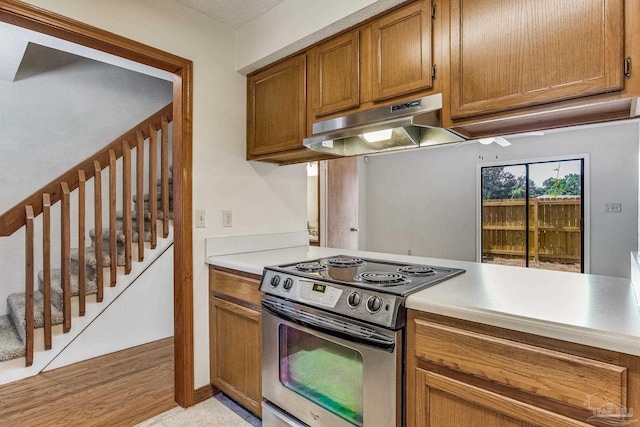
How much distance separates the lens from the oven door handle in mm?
1209

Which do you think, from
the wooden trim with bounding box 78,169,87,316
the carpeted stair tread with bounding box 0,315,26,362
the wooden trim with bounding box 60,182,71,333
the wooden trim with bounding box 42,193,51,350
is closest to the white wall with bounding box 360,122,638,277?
the wooden trim with bounding box 78,169,87,316

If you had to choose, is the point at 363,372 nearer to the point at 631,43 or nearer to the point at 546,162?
the point at 631,43

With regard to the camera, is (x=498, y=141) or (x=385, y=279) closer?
(x=385, y=279)

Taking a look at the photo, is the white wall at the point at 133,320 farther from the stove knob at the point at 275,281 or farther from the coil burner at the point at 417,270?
the coil burner at the point at 417,270

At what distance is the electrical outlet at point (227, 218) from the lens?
2.22m

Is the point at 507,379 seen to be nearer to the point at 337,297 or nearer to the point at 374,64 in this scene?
the point at 337,297

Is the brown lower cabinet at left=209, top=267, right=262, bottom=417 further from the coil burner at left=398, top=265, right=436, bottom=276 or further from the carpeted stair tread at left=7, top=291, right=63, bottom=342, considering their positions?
the carpeted stair tread at left=7, top=291, right=63, bottom=342

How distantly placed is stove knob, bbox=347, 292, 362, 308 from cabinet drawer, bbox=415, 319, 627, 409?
0.23 metres

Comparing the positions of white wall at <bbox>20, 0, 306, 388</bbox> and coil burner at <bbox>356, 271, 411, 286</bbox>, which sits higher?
white wall at <bbox>20, 0, 306, 388</bbox>

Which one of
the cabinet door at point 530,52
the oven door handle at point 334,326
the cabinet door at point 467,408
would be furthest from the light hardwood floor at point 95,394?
the cabinet door at point 530,52

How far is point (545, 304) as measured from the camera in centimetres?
105

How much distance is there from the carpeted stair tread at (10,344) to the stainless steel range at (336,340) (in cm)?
186

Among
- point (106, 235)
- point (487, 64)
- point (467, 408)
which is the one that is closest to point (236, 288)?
point (467, 408)

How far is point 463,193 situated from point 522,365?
5358 mm
